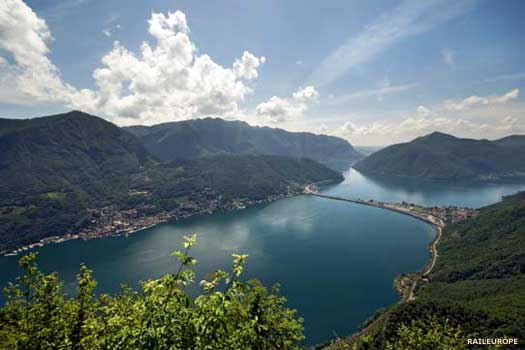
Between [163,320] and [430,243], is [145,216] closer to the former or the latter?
[430,243]

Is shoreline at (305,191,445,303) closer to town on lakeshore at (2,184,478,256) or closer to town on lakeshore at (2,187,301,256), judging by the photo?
town on lakeshore at (2,184,478,256)

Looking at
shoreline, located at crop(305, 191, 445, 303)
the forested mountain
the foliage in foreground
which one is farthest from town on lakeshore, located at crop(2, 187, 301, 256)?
the foliage in foreground

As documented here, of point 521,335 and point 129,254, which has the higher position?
point 521,335

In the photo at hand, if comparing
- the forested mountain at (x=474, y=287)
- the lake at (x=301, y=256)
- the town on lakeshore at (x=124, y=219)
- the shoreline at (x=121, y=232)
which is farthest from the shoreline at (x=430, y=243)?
the shoreline at (x=121, y=232)

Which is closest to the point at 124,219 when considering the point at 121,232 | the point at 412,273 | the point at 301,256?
→ the point at 121,232

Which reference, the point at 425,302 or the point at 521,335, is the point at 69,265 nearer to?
the point at 425,302

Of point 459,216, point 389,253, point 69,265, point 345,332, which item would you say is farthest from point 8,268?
point 459,216

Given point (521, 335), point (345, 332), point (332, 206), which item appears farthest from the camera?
point (332, 206)
